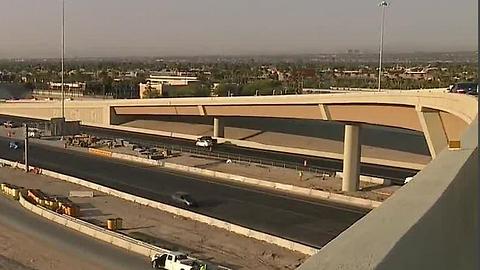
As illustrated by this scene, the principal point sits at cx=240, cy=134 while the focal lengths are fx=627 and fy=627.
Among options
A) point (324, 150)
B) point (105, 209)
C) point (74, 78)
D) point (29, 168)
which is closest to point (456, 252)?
point (105, 209)

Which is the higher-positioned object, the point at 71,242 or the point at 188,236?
the point at 188,236

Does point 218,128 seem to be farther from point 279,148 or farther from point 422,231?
point 422,231

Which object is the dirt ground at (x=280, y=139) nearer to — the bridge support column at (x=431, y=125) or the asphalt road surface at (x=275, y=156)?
the asphalt road surface at (x=275, y=156)

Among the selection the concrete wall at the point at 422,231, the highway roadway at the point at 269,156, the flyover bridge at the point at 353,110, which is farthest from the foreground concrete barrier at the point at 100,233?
the highway roadway at the point at 269,156

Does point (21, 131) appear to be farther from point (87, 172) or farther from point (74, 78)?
point (74, 78)

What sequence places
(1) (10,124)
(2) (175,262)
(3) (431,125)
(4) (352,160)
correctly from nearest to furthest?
(2) (175,262), (3) (431,125), (4) (352,160), (1) (10,124)

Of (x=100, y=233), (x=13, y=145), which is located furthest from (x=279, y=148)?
(x=100, y=233)

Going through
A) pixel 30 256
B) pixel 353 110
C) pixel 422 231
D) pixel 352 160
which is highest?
pixel 422 231
